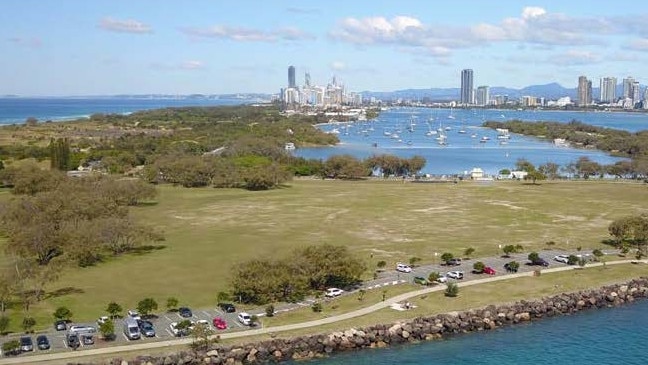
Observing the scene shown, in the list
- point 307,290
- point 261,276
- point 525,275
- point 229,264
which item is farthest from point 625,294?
point 229,264

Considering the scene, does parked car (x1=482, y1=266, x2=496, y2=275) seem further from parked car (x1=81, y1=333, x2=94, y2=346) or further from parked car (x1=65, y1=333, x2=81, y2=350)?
parked car (x1=65, y1=333, x2=81, y2=350)

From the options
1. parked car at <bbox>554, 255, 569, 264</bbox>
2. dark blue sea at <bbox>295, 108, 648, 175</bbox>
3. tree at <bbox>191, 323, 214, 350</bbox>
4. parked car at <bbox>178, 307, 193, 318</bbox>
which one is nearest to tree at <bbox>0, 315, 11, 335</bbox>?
parked car at <bbox>178, 307, 193, 318</bbox>

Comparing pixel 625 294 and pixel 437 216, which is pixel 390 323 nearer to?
pixel 625 294

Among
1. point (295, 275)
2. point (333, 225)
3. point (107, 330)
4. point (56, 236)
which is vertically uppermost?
point (56, 236)

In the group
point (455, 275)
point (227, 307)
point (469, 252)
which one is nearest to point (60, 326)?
point (227, 307)

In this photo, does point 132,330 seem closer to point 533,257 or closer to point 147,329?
point 147,329

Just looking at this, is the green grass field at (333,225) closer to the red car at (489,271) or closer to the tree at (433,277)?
the red car at (489,271)
